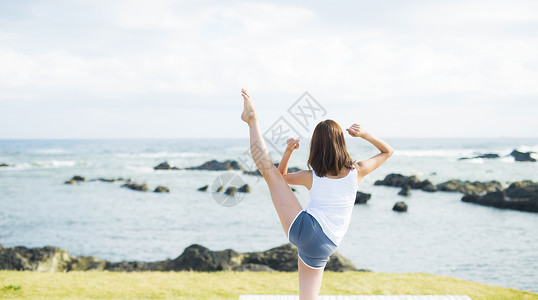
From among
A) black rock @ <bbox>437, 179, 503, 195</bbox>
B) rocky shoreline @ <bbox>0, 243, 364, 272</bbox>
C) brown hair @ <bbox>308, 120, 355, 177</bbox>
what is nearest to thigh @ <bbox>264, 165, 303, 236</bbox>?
brown hair @ <bbox>308, 120, 355, 177</bbox>

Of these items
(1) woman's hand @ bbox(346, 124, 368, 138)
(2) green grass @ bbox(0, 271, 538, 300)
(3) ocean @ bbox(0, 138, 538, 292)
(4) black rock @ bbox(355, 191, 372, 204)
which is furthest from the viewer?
(4) black rock @ bbox(355, 191, 372, 204)

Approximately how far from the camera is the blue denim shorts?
10.7 feet

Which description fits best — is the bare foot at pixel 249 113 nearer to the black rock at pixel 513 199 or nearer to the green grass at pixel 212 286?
the green grass at pixel 212 286

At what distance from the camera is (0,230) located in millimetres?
15859

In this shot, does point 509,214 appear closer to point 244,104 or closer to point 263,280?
point 263,280

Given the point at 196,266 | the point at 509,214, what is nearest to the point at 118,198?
the point at 196,266

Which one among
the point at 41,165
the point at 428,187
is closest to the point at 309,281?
the point at 428,187

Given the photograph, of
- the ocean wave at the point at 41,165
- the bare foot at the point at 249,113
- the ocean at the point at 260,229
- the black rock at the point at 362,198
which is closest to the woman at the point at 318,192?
the bare foot at the point at 249,113

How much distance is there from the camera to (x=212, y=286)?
732 cm

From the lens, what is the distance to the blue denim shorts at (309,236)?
10.7ft

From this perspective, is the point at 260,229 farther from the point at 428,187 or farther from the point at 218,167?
A: the point at 218,167

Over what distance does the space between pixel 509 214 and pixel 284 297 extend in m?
17.7

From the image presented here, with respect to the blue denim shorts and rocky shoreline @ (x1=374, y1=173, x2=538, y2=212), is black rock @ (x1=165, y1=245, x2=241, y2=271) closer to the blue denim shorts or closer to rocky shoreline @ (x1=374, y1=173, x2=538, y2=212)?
the blue denim shorts

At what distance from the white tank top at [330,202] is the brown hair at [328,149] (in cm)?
8
